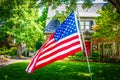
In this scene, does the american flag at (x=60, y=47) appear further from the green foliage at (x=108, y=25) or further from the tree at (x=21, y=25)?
the tree at (x=21, y=25)

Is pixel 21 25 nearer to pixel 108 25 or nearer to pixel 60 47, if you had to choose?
pixel 108 25

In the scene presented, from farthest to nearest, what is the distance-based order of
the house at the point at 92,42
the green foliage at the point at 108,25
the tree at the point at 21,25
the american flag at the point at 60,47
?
the tree at the point at 21,25, the house at the point at 92,42, the green foliage at the point at 108,25, the american flag at the point at 60,47

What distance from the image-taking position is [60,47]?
8781 millimetres

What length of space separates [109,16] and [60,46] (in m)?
18.7

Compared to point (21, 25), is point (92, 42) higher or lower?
lower

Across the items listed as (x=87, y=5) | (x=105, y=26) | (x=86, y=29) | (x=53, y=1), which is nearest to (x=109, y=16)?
(x=105, y=26)

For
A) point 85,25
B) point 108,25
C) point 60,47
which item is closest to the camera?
point 60,47

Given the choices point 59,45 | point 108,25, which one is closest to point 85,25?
point 108,25

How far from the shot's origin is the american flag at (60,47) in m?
8.63

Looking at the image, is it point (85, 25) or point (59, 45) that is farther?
point (85, 25)

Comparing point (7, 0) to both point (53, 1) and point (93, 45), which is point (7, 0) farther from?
point (93, 45)

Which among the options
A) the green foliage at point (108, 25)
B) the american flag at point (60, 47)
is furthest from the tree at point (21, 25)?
the american flag at point (60, 47)

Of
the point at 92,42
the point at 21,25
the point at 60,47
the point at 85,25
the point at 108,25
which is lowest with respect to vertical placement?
the point at 92,42

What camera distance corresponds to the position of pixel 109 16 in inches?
1042
